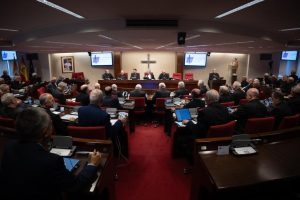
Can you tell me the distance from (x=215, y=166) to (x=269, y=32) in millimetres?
4123

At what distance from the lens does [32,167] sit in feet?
3.82

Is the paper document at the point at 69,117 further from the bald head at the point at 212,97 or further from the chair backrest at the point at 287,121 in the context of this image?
the chair backrest at the point at 287,121

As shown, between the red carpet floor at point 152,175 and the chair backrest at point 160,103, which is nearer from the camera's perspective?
the red carpet floor at point 152,175

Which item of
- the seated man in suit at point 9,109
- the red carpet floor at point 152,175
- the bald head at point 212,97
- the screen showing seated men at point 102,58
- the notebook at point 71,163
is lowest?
the red carpet floor at point 152,175

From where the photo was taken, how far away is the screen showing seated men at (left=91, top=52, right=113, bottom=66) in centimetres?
1201

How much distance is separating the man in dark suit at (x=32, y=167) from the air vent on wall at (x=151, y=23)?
2.41 metres

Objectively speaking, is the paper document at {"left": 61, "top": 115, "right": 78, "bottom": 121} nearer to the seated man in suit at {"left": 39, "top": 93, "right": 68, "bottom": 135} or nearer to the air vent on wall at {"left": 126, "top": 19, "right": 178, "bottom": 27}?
the seated man in suit at {"left": 39, "top": 93, "right": 68, "bottom": 135}

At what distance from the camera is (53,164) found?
3.94ft

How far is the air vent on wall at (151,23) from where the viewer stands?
10.6 ft

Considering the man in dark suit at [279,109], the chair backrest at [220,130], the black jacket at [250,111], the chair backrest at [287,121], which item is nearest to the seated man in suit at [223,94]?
the man in dark suit at [279,109]

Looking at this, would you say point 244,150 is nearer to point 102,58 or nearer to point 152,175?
point 152,175

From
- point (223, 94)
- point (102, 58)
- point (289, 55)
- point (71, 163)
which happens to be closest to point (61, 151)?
point (71, 163)

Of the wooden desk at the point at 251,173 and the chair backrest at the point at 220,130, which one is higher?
the chair backrest at the point at 220,130

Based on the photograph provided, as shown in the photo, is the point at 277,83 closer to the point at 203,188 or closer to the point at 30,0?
the point at 203,188
